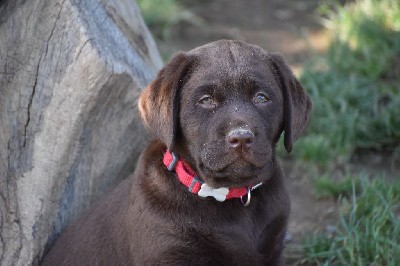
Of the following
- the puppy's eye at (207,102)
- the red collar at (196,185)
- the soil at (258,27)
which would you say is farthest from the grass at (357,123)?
the puppy's eye at (207,102)

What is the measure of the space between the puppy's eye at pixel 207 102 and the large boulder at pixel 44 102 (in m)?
0.84

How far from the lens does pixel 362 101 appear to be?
6.44 meters

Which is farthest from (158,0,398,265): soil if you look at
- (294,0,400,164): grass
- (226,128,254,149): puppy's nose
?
(226,128,254,149): puppy's nose

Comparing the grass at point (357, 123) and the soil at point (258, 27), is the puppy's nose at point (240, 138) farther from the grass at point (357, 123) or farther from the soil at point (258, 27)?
the soil at point (258, 27)

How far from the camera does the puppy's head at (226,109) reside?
343 centimetres

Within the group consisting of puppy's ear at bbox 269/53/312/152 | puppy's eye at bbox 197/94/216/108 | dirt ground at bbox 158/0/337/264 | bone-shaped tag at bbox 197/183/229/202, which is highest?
puppy's eye at bbox 197/94/216/108

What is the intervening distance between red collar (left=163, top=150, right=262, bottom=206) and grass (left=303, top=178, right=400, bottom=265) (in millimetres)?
1140

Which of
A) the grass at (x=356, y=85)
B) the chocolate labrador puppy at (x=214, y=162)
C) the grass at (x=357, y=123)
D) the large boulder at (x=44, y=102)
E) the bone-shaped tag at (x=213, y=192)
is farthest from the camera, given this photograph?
the grass at (x=356, y=85)

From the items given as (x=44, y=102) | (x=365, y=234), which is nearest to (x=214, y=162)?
(x=44, y=102)

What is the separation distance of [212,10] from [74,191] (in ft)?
16.3

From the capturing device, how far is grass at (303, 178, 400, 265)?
4574 mm

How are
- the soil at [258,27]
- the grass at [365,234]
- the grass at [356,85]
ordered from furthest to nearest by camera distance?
the soil at [258,27], the grass at [356,85], the grass at [365,234]

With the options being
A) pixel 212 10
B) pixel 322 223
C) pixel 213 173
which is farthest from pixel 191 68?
pixel 212 10

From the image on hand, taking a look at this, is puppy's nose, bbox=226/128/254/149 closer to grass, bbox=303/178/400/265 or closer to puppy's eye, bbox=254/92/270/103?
puppy's eye, bbox=254/92/270/103
